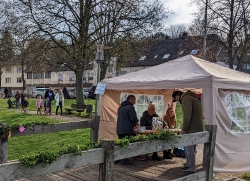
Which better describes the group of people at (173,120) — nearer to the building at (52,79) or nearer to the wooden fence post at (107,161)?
the wooden fence post at (107,161)

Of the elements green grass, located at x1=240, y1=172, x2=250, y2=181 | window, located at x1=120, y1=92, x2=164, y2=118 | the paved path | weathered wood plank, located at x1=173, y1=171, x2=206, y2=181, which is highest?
window, located at x1=120, y1=92, x2=164, y2=118

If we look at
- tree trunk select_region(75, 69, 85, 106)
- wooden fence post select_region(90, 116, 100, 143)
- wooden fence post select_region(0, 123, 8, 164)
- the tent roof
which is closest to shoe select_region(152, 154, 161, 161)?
wooden fence post select_region(90, 116, 100, 143)

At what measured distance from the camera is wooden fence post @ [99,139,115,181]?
4.12 meters

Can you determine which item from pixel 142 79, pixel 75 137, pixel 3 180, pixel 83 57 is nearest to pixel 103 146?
pixel 3 180

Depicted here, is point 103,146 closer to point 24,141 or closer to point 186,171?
point 186,171

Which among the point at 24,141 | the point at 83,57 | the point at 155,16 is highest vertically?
the point at 155,16

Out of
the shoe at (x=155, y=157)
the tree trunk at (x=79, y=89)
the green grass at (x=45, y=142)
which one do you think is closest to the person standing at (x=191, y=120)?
the shoe at (x=155, y=157)

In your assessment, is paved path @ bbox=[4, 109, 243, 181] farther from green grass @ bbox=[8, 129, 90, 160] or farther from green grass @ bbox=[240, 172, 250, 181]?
green grass @ bbox=[8, 129, 90, 160]

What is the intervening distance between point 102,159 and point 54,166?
722 millimetres

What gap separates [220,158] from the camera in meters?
6.05

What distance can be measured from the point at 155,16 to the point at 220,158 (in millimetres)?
13517

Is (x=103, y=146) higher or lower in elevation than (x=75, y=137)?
higher

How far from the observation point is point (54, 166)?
11.8ft

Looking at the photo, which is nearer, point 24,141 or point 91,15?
point 24,141
